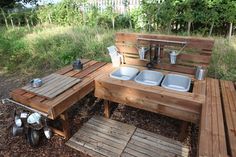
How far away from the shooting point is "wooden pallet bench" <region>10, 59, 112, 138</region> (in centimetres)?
202

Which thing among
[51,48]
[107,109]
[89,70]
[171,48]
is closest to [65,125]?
[107,109]

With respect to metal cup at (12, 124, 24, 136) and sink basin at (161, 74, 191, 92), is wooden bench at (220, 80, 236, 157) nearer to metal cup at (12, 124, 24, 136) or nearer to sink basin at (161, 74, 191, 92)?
sink basin at (161, 74, 191, 92)

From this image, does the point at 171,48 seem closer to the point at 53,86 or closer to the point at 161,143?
the point at 161,143

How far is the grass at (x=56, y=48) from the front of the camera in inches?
168

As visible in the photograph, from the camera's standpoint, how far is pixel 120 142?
8.03ft

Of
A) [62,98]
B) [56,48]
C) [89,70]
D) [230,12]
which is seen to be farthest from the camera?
[56,48]

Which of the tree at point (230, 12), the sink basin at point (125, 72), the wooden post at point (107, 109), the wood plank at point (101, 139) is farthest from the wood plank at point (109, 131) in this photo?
the tree at point (230, 12)

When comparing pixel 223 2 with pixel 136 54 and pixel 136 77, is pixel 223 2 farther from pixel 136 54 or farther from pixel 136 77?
pixel 136 77

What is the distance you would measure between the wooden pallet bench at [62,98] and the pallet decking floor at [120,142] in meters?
0.27

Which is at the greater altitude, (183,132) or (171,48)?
(171,48)

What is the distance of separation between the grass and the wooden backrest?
3.50 feet

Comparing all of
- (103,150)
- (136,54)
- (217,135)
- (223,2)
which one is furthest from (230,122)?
(223,2)

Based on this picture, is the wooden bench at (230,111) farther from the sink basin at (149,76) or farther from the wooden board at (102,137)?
the wooden board at (102,137)

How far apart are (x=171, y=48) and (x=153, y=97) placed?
3.02ft
